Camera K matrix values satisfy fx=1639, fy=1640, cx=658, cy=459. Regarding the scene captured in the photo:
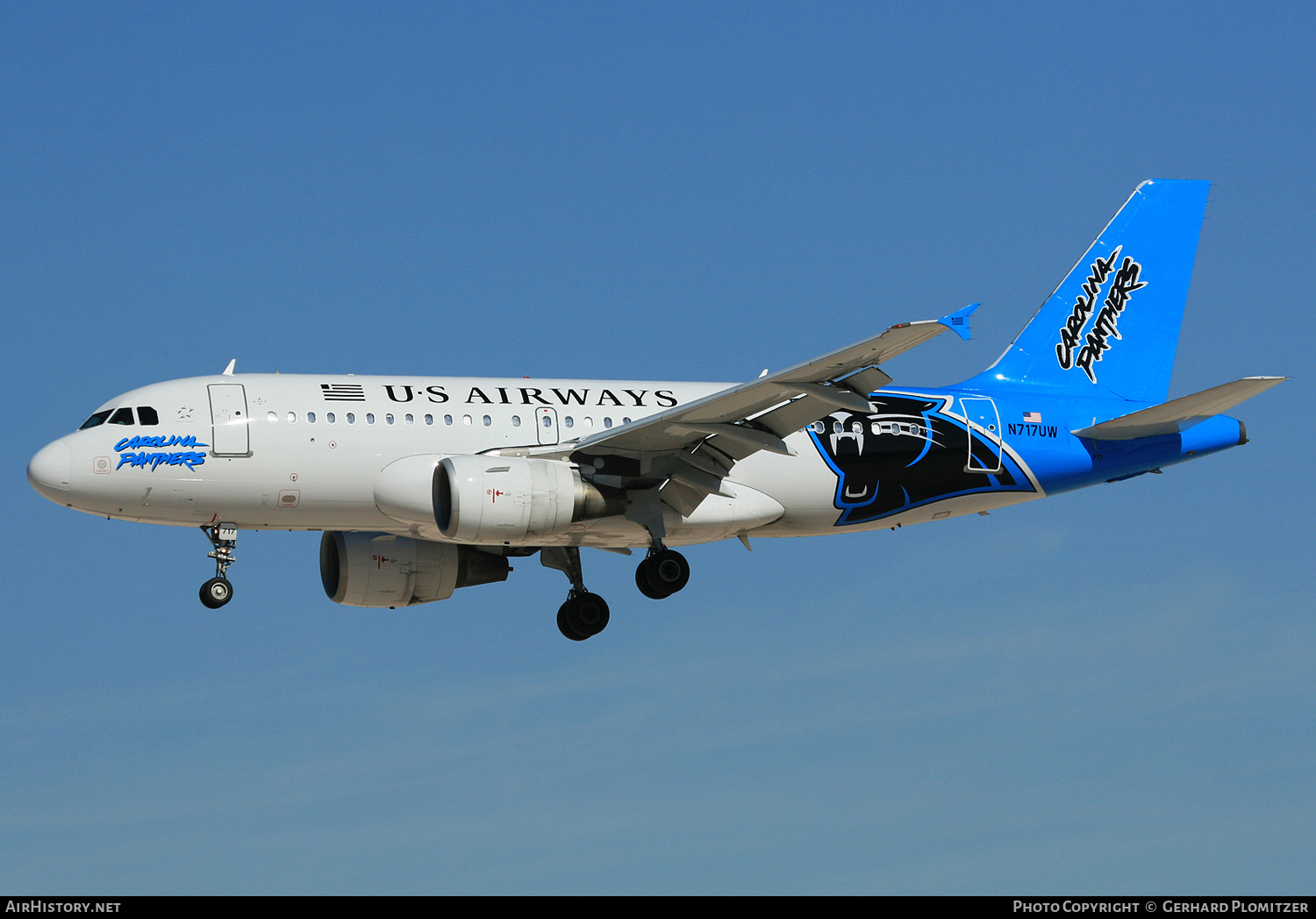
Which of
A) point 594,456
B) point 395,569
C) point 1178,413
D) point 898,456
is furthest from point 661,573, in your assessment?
point 1178,413

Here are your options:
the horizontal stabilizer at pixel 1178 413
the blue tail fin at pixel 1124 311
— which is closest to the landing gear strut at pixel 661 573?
the blue tail fin at pixel 1124 311

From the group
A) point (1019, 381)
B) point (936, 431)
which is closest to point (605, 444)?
point (936, 431)

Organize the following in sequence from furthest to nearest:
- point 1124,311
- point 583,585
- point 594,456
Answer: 1. point 1124,311
2. point 583,585
3. point 594,456

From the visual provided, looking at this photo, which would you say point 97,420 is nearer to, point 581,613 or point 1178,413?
point 581,613

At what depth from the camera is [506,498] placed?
29672mm

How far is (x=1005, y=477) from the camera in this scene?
3475cm

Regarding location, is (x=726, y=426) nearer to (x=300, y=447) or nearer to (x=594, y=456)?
(x=594, y=456)

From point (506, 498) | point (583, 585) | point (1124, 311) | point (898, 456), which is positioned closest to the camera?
point (506, 498)

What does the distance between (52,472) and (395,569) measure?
756cm

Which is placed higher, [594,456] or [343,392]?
[343,392]

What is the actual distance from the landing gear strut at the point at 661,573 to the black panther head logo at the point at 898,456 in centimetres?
391

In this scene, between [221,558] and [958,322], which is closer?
[958,322]

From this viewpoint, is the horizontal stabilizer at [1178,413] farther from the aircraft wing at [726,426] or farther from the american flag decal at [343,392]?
the american flag decal at [343,392]

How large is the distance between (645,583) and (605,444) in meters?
3.09
